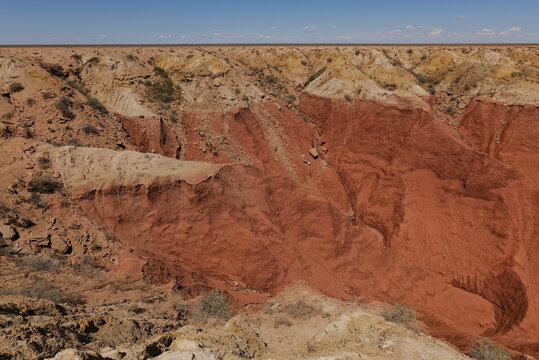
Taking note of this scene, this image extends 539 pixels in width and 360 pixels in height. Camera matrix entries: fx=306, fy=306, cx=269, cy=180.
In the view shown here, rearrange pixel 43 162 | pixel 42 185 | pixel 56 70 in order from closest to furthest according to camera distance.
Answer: pixel 42 185 < pixel 43 162 < pixel 56 70

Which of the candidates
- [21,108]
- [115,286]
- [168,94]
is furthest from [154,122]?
[115,286]

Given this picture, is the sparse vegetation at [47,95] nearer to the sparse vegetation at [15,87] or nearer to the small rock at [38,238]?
the sparse vegetation at [15,87]

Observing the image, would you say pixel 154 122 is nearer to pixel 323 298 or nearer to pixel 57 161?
pixel 57 161

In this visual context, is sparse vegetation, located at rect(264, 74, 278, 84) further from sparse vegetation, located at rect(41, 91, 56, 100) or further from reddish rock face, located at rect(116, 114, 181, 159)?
sparse vegetation, located at rect(41, 91, 56, 100)

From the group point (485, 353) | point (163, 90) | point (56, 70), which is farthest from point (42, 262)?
point (56, 70)

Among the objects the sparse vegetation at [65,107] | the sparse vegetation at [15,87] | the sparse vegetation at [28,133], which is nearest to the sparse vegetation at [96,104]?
the sparse vegetation at [65,107]

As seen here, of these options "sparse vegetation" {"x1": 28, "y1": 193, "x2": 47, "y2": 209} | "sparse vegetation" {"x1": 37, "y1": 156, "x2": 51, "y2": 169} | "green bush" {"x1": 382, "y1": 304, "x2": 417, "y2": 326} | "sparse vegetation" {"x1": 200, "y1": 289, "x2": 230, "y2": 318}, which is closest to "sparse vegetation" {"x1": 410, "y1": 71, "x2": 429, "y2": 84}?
"green bush" {"x1": 382, "y1": 304, "x2": 417, "y2": 326}

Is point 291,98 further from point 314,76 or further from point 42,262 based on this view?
point 42,262
